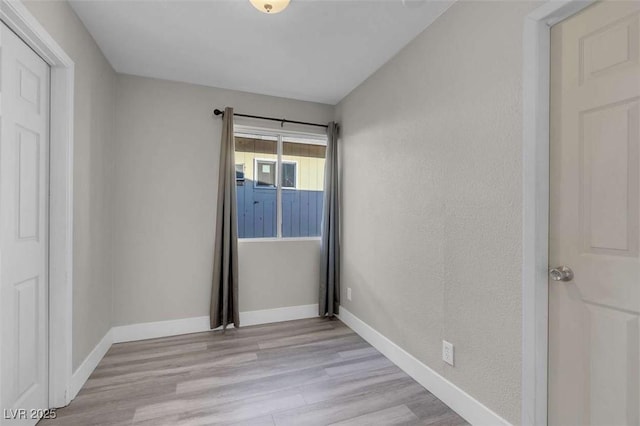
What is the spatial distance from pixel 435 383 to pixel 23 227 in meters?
2.62

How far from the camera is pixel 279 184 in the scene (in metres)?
3.32

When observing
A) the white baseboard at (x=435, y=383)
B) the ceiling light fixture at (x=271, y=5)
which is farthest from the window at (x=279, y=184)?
the ceiling light fixture at (x=271, y=5)

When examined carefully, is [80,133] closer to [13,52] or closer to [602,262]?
[13,52]

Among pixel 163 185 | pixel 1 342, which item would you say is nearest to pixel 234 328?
pixel 163 185

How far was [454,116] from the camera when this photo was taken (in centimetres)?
180

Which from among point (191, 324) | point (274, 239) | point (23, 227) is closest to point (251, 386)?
point (191, 324)

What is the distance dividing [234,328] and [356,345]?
4.24 feet

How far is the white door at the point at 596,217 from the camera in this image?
112 cm

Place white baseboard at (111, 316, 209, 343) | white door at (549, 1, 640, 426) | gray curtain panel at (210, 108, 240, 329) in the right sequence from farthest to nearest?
gray curtain panel at (210, 108, 240, 329) → white baseboard at (111, 316, 209, 343) → white door at (549, 1, 640, 426)

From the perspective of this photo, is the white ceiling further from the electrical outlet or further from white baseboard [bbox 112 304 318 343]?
white baseboard [bbox 112 304 318 343]

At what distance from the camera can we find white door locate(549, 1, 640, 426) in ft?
3.66

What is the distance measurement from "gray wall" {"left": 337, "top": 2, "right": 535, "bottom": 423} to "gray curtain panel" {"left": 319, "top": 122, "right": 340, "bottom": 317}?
0.62 metres

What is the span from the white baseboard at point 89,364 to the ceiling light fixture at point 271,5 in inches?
102

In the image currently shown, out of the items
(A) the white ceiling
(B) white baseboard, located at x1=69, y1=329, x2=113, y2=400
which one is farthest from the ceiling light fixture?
(B) white baseboard, located at x1=69, y1=329, x2=113, y2=400
